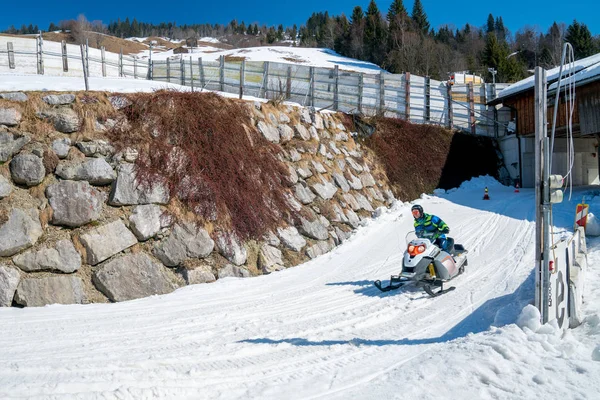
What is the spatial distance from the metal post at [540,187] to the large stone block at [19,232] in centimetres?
832

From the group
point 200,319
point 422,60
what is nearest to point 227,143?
point 200,319

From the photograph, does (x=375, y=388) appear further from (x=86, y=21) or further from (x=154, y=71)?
(x=86, y=21)

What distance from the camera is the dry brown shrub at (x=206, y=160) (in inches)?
420

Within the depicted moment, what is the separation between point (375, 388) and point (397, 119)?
60.7ft

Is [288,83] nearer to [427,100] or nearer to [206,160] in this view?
[206,160]

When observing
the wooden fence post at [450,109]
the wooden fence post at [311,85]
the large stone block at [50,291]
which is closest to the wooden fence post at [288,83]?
the wooden fence post at [311,85]

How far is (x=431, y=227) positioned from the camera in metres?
9.60

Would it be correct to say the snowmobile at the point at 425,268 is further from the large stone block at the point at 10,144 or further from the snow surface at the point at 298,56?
the snow surface at the point at 298,56

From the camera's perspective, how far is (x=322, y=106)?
1988 cm

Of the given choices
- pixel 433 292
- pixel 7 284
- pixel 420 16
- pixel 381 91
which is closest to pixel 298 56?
pixel 420 16

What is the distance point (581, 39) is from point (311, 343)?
6707cm

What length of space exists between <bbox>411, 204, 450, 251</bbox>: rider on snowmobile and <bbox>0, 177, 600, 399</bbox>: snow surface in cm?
84

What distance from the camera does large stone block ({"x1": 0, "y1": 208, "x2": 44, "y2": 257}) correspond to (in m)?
8.36

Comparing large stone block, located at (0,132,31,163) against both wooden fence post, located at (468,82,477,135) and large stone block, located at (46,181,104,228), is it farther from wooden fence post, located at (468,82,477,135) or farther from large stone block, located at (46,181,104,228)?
wooden fence post, located at (468,82,477,135)
